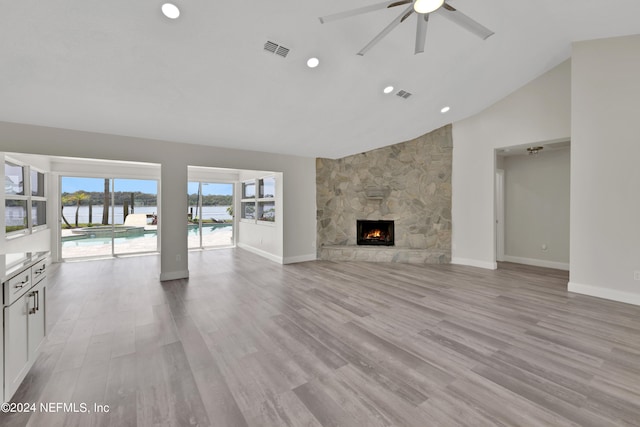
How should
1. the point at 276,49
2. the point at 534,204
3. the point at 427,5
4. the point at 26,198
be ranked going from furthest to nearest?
the point at 534,204 < the point at 26,198 < the point at 276,49 < the point at 427,5

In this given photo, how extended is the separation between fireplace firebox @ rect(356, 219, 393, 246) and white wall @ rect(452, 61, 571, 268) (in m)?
1.47

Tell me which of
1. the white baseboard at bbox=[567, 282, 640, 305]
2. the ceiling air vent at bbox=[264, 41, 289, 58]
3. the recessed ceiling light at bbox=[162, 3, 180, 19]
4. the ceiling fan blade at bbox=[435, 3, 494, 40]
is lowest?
the white baseboard at bbox=[567, 282, 640, 305]

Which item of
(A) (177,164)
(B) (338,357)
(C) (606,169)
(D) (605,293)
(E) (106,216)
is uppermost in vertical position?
(A) (177,164)

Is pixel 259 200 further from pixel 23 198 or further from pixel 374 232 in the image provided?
pixel 23 198

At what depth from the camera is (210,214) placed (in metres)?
8.44

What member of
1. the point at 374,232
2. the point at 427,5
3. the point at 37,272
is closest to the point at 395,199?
the point at 374,232

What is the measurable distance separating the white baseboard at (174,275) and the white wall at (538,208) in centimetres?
707

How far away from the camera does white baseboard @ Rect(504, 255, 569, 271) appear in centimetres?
540

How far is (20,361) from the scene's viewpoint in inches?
71.1

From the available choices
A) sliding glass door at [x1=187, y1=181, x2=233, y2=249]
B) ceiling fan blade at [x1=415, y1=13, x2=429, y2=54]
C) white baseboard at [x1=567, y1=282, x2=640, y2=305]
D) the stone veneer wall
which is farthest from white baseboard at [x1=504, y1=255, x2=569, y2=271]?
sliding glass door at [x1=187, y1=181, x2=233, y2=249]

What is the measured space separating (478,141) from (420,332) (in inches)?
183

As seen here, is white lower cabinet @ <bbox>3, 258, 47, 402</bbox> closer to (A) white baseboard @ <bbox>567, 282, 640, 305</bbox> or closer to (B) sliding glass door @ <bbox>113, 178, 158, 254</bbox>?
(B) sliding glass door @ <bbox>113, 178, 158, 254</bbox>

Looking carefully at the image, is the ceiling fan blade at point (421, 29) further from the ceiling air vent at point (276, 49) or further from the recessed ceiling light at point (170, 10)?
the recessed ceiling light at point (170, 10)

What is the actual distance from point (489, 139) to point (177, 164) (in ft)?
20.2
